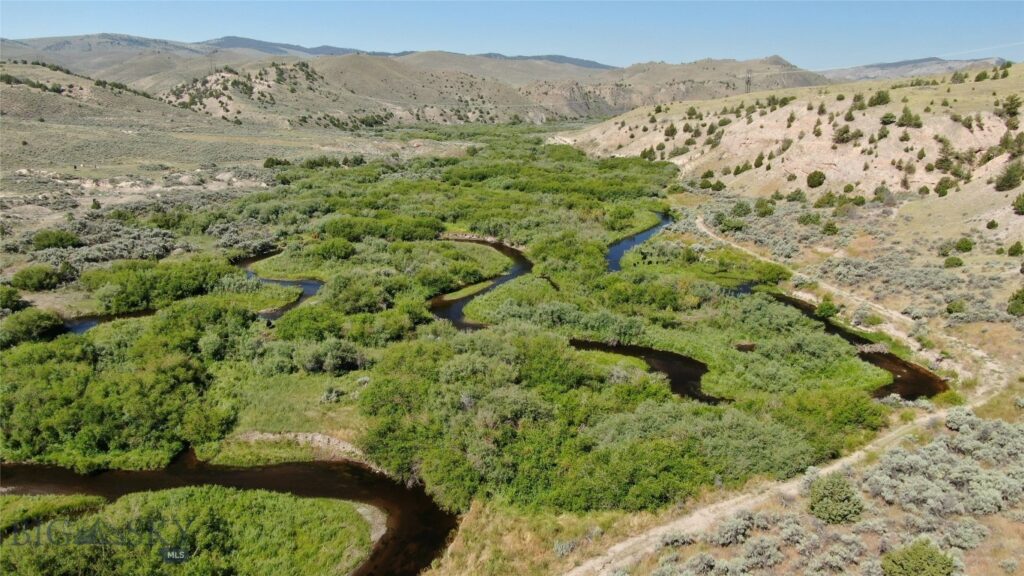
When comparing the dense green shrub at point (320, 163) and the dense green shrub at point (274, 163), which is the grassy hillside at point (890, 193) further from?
the dense green shrub at point (274, 163)

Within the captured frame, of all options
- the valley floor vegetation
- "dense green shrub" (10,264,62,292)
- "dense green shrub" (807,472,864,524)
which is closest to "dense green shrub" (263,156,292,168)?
the valley floor vegetation

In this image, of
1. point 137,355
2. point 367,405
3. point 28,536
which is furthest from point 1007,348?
point 137,355

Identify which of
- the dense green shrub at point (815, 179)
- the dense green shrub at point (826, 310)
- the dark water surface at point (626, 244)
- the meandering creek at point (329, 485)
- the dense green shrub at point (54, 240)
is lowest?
the meandering creek at point (329, 485)

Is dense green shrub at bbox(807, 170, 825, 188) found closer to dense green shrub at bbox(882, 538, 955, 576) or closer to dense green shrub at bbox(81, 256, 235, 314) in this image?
dense green shrub at bbox(882, 538, 955, 576)

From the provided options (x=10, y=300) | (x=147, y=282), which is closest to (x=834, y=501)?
(x=147, y=282)

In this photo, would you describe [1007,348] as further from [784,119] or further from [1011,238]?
[784,119]

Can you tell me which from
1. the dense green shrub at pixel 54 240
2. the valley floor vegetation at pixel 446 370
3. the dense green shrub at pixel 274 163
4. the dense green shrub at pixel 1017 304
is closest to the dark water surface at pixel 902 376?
the valley floor vegetation at pixel 446 370
